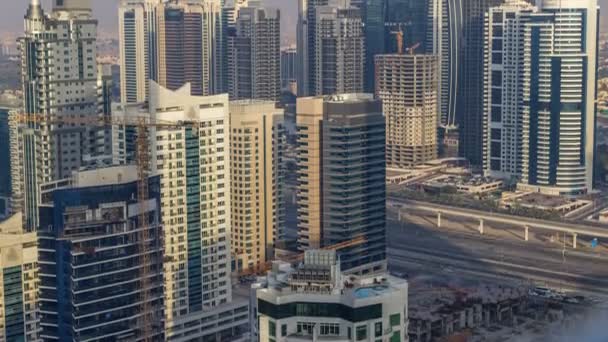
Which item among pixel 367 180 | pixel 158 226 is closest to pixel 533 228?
pixel 367 180

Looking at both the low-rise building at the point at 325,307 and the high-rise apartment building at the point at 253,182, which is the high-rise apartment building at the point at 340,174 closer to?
the high-rise apartment building at the point at 253,182

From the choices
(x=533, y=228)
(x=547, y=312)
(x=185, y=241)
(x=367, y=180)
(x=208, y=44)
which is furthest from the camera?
(x=208, y=44)

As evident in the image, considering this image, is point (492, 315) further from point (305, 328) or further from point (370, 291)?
point (305, 328)

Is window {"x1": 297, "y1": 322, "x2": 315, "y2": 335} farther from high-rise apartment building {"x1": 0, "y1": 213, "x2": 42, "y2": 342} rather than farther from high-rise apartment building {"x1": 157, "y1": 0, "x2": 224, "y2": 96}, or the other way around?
high-rise apartment building {"x1": 157, "y1": 0, "x2": 224, "y2": 96}

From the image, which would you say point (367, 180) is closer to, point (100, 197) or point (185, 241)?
point (185, 241)

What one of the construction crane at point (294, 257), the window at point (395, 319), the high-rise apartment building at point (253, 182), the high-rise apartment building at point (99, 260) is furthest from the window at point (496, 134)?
the window at point (395, 319)
